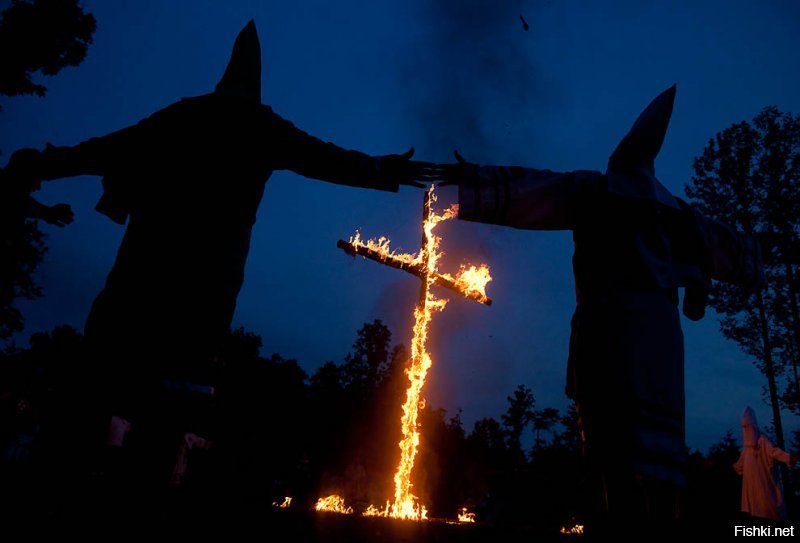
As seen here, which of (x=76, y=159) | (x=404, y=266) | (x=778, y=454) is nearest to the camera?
(x=76, y=159)

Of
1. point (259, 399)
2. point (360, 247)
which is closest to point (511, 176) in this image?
point (360, 247)

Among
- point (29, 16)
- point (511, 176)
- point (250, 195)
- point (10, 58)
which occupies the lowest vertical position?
point (250, 195)

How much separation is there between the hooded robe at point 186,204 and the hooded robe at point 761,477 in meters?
11.5

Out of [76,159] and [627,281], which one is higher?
[76,159]

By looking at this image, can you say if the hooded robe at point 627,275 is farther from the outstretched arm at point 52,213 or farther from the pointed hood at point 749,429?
the pointed hood at point 749,429

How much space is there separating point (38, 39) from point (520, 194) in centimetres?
1990

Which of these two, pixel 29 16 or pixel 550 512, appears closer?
pixel 550 512

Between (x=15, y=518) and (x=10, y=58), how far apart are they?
66.4ft

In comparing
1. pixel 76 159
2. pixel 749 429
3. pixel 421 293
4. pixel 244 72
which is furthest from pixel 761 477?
pixel 76 159

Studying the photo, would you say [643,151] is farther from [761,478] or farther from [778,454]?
[761,478]

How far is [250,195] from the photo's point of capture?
2.98 m

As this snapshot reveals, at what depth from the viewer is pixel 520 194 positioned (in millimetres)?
3277

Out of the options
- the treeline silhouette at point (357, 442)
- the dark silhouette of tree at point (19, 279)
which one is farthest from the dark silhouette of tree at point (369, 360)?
the dark silhouette of tree at point (19, 279)

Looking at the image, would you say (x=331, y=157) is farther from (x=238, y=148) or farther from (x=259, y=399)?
(x=259, y=399)
